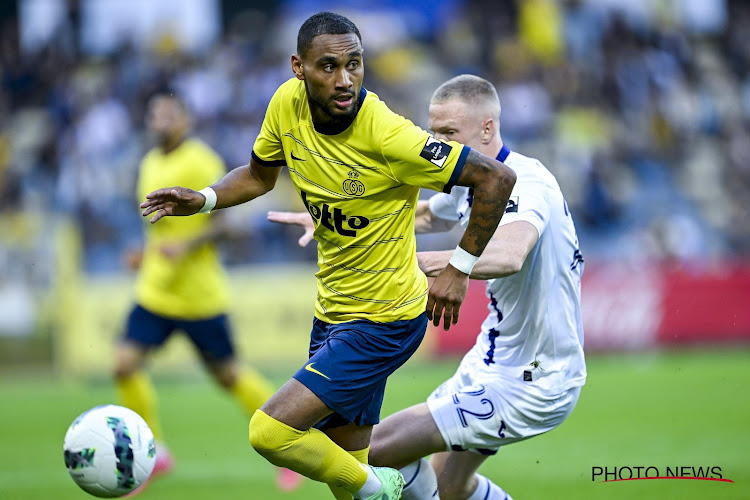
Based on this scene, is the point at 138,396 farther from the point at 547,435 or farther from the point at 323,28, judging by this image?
the point at 323,28

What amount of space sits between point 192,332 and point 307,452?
403 centimetres

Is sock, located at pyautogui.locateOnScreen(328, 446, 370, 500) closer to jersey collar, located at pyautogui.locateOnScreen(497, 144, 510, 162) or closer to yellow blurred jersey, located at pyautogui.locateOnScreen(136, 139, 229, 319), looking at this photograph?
jersey collar, located at pyautogui.locateOnScreen(497, 144, 510, 162)

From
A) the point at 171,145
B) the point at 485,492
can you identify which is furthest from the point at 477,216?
the point at 171,145

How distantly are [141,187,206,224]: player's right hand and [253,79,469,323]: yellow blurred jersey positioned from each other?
0.51 metres

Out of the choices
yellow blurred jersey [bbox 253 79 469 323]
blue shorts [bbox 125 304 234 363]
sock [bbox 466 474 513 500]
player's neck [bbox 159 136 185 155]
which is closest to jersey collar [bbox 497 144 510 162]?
yellow blurred jersey [bbox 253 79 469 323]

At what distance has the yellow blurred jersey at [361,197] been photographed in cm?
483

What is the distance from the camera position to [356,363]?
495cm

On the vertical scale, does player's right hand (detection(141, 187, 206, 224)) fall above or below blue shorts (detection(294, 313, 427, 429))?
above

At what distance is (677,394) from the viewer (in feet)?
39.7

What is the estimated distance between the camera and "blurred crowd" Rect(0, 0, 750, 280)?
1769 centimetres

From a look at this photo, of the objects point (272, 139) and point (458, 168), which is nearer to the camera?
point (458, 168)

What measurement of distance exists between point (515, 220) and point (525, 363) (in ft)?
2.83

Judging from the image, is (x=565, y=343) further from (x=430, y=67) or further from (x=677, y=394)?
(x=430, y=67)

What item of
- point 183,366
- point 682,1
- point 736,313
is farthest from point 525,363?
point 682,1
